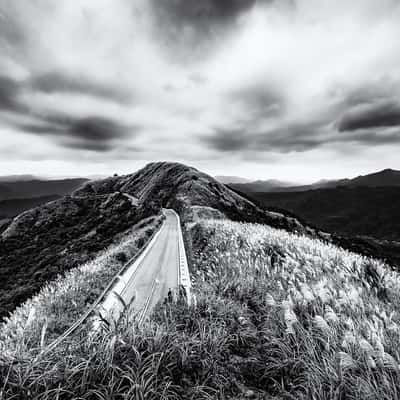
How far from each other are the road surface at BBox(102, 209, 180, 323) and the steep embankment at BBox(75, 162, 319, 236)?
1758 centimetres

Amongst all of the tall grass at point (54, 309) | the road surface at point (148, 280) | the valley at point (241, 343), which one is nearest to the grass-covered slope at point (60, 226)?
the road surface at point (148, 280)

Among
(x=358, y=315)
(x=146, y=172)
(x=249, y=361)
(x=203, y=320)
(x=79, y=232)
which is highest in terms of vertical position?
(x=146, y=172)

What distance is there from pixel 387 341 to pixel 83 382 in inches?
141

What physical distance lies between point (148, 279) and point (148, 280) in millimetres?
168

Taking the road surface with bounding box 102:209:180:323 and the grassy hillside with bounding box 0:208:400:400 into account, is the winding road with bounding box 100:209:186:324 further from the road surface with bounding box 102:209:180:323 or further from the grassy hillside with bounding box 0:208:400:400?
Result: the grassy hillside with bounding box 0:208:400:400

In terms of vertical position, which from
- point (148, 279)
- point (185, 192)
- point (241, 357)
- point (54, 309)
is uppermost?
point (185, 192)

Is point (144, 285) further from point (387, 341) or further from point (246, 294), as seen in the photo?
point (387, 341)

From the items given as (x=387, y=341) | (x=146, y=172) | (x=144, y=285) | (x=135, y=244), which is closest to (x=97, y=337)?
(x=387, y=341)

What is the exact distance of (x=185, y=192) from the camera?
6644 centimetres

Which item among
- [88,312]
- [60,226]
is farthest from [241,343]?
[60,226]

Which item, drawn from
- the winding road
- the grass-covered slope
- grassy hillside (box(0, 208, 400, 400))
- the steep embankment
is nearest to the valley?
grassy hillside (box(0, 208, 400, 400))

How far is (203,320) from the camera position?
13.3 ft

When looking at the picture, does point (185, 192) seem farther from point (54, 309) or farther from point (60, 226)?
point (54, 309)

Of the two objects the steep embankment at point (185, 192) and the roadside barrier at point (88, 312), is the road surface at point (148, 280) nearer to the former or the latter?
the roadside barrier at point (88, 312)
